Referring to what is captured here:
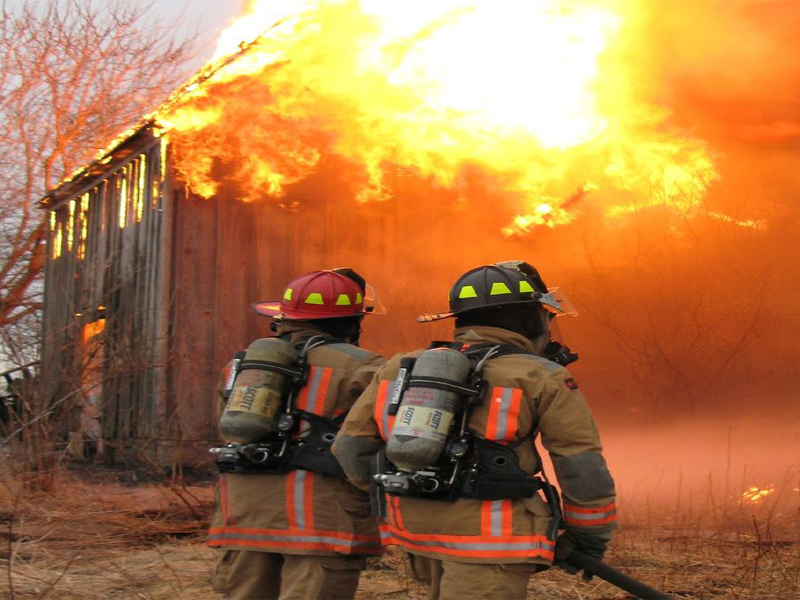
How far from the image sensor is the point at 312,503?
3.67 metres

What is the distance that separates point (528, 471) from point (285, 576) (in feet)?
4.00

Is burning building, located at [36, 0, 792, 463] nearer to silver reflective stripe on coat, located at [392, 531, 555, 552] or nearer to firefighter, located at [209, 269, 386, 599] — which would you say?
firefighter, located at [209, 269, 386, 599]

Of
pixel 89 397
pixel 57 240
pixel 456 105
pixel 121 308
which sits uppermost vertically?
pixel 456 105

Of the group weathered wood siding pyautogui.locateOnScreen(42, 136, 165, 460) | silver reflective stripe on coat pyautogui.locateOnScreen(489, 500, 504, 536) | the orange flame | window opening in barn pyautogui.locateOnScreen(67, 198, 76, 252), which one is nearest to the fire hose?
silver reflective stripe on coat pyautogui.locateOnScreen(489, 500, 504, 536)

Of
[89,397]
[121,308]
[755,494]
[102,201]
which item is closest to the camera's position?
[755,494]

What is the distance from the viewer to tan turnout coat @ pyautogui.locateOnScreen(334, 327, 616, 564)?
291 cm

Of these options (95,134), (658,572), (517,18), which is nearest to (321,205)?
(517,18)

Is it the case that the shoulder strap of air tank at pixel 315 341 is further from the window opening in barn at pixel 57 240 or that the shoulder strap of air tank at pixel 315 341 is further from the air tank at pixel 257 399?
the window opening in barn at pixel 57 240

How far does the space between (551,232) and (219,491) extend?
19.9 ft

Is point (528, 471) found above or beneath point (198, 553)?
above

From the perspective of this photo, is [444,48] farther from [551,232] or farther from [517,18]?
[551,232]

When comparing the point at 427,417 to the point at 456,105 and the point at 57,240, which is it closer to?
the point at 456,105

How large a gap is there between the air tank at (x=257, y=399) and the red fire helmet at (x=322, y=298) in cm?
34

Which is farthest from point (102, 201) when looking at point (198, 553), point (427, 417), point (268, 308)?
point (427, 417)
